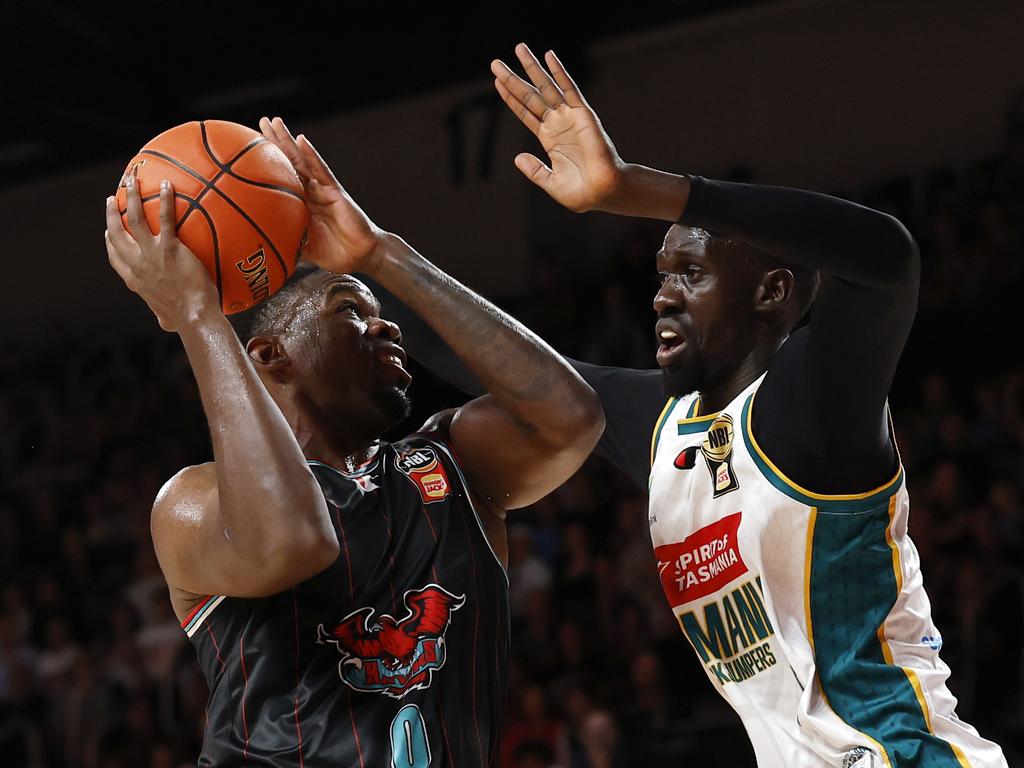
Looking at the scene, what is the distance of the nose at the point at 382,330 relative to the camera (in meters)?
3.46

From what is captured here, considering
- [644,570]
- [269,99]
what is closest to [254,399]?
[644,570]

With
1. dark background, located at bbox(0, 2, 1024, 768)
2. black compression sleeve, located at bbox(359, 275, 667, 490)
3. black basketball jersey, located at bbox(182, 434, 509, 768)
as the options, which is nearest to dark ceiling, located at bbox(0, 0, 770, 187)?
dark background, located at bbox(0, 2, 1024, 768)

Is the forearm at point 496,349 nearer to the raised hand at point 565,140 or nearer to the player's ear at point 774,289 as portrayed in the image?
the raised hand at point 565,140

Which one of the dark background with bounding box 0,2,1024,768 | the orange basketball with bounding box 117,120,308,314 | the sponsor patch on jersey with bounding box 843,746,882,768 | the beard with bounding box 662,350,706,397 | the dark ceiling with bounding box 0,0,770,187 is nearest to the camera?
the orange basketball with bounding box 117,120,308,314

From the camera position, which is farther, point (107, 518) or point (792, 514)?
point (107, 518)

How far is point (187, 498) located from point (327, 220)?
789 millimetres

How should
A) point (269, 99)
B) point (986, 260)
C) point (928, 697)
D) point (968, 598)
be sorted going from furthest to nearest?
point (269, 99)
point (986, 260)
point (968, 598)
point (928, 697)

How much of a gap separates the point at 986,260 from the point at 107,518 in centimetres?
739

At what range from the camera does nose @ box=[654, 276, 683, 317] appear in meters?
3.66

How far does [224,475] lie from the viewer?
2.82m

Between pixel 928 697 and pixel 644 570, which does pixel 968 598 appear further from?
pixel 928 697

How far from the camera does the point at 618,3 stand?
11875mm

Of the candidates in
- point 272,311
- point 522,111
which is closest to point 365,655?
point 272,311

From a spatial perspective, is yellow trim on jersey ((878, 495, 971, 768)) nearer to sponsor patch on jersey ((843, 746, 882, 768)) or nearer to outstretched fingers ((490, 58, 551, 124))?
sponsor patch on jersey ((843, 746, 882, 768))
